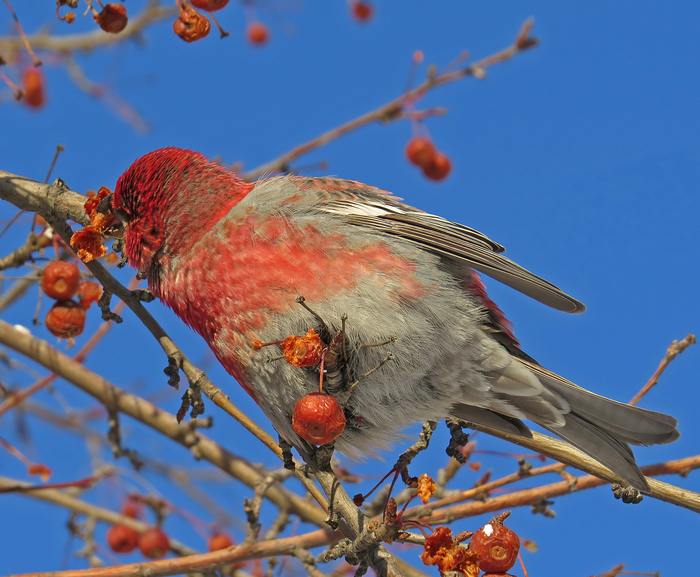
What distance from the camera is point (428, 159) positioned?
576 centimetres

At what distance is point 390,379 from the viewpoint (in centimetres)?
354

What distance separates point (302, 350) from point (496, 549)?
41.1 inches

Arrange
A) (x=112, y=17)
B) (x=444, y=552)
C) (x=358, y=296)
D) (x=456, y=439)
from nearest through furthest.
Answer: (x=444, y=552) → (x=358, y=296) → (x=112, y=17) → (x=456, y=439)

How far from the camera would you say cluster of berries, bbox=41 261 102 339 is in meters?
3.92

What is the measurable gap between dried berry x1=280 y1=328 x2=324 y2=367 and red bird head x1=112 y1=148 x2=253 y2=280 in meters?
1.02

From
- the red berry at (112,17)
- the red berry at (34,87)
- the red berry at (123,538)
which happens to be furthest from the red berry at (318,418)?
the red berry at (34,87)

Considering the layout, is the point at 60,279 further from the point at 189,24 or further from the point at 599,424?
the point at 599,424

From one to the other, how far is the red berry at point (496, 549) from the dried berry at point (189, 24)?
268 centimetres

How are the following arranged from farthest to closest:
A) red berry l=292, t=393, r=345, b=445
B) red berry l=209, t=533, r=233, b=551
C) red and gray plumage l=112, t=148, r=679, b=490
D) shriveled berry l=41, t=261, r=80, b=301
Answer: red berry l=209, t=533, r=233, b=551
shriveled berry l=41, t=261, r=80, b=301
red and gray plumage l=112, t=148, r=679, b=490
red berry l=292, t=393, r=345, b=445

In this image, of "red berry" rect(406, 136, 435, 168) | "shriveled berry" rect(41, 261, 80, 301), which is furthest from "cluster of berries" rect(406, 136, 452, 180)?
"shriveled berry" rect(41, 261, 80, 301)

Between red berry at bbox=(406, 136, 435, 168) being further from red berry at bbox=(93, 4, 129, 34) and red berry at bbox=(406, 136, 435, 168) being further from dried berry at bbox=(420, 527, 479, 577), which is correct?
dried berry at bbox=(420, 527, 479, 577)

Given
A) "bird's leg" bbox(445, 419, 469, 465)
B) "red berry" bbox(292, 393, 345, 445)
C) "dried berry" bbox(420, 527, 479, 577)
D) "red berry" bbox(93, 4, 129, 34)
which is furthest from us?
"bird's leg" bbox(445, 419, 469, 465)

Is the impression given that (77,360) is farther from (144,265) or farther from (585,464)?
(585,464)

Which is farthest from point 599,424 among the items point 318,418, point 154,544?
point 154,544
